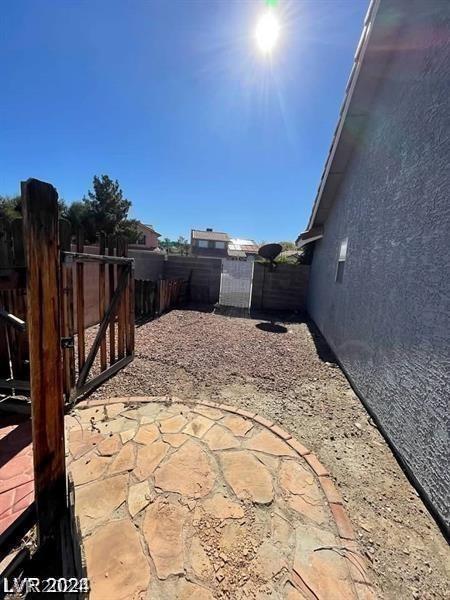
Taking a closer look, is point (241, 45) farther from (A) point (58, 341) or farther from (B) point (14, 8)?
(A) point (58, 341)

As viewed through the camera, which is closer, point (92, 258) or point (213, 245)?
point (92, 258)

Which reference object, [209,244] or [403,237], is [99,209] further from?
[403,237]

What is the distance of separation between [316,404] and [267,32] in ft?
18.7

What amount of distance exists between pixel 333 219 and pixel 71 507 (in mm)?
7398

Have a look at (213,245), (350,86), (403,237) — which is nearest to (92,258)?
(403,237)

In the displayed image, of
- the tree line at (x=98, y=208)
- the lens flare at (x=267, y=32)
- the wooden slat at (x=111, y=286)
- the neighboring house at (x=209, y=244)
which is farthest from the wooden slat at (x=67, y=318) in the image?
the neighboring house at (x=209, y=244)

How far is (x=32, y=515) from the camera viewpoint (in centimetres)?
171

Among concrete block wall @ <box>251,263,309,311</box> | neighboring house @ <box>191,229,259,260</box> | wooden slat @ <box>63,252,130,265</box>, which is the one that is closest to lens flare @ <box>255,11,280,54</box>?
wooden slat @ <box>63,252,130,265</box>

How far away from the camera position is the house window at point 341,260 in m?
5.41

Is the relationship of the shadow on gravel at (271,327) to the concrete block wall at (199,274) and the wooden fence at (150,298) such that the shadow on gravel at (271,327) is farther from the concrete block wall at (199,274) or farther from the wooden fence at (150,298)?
the concrete block wall at (199,274)

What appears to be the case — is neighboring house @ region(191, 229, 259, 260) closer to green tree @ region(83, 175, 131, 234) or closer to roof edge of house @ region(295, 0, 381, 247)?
green tree @ region(83, 175, 131, 234)

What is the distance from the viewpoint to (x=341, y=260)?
5.57 m

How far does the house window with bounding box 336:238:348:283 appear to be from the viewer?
17.7 ft

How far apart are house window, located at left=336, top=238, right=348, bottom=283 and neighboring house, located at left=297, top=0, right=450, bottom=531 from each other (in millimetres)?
347
